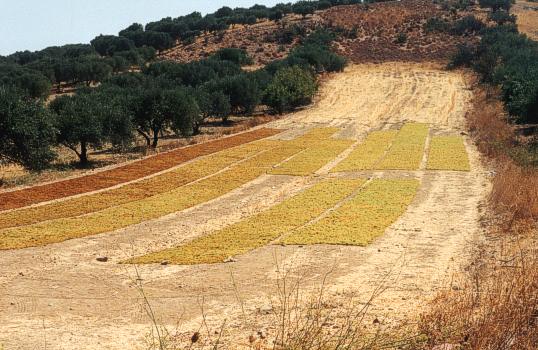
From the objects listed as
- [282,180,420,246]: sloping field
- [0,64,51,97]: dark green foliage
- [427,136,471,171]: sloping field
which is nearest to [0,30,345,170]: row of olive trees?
[0,64,51,97]: dark green foliage

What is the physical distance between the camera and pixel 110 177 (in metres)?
38.9

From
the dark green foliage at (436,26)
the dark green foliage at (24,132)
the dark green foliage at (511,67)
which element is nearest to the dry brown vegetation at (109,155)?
the dark green foliage at (24,132)

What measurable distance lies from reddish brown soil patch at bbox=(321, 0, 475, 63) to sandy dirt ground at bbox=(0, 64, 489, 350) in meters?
80.2

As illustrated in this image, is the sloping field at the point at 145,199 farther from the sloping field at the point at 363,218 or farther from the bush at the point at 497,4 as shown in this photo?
the bush at the point at 497,4

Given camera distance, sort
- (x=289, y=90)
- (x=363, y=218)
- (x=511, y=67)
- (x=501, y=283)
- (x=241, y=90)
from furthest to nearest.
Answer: (x=289, y=90), (x=241, y=90), (x=511, y=67), (x=363, y=218), (x=501, y=283)

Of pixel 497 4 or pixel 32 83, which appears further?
pixel 497 4

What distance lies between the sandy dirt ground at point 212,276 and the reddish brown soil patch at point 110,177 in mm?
9931

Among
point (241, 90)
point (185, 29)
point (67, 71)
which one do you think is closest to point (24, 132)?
point (241, 90)

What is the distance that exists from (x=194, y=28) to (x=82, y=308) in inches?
5375

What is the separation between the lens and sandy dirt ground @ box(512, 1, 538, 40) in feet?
368

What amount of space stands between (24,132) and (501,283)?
35826 mm

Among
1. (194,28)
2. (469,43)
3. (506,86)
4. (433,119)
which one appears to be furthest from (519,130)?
(194,28)

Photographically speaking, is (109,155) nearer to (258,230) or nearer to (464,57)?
(258,230)

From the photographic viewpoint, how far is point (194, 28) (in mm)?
143375
